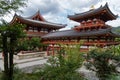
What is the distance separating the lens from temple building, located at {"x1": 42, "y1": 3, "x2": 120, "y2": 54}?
705 inches

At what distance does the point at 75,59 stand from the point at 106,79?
2810mm

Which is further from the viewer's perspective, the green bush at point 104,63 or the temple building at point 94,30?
the temple building at point 94,30

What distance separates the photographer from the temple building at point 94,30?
705 inches

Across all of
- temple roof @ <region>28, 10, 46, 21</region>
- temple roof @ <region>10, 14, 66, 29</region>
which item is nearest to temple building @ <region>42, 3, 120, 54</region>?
temple roof @ <region>10, 14, 66, 29</region>

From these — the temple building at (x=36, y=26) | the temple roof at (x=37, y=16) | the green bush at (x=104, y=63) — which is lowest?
the green bush at (x=104, y=63)

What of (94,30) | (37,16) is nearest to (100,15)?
(94,30)

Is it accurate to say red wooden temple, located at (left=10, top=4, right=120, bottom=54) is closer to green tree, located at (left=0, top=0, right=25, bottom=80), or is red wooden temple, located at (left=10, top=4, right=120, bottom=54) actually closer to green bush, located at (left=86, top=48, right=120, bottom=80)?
green bush, located at (left=86, top=48, right=120, bottom=80)

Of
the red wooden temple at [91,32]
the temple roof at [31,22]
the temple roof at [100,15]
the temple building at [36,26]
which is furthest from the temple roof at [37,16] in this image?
the temple roof at [100,15]

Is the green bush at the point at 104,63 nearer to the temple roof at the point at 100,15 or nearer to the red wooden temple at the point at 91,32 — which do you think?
the red wooden temple at the point at 91,32

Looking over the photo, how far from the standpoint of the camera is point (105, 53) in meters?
8.30

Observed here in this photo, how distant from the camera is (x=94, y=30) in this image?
2030cm

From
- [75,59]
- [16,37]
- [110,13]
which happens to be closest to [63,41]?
[110,13]

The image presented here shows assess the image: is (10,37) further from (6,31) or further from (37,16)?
(37,16)

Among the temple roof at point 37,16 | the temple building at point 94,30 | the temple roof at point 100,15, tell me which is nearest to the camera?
the temple building at point 94,30
